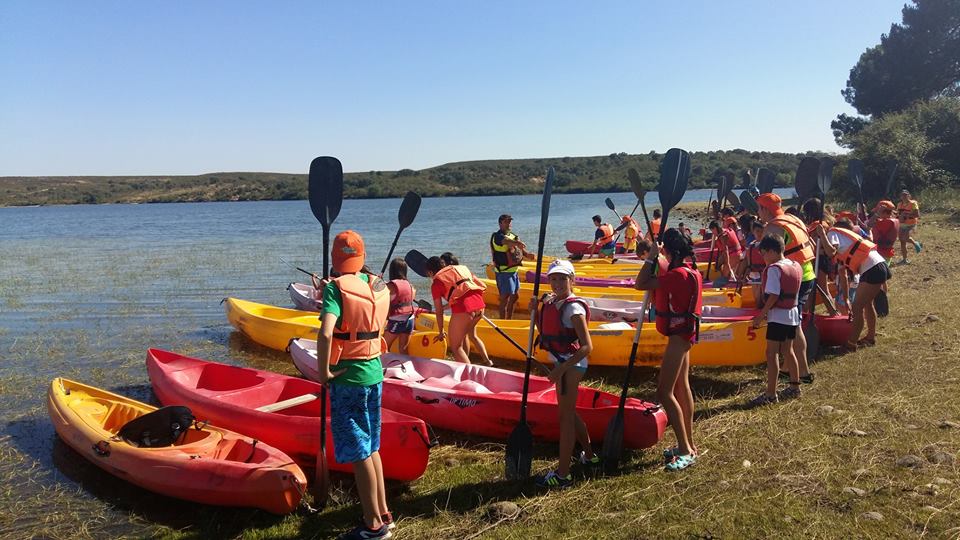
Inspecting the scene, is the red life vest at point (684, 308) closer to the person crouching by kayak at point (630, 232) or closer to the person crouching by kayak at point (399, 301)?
the person crouching by kayak at point (399, 301)

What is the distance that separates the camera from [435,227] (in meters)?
40.9

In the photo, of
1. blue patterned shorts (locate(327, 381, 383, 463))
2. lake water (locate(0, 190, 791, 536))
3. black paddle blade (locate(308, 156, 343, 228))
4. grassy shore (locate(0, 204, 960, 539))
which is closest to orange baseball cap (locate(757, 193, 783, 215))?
grassy shore (locate(0, 204, 960, 539))

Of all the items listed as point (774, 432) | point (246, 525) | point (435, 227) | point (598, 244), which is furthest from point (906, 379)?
point (435, 227)

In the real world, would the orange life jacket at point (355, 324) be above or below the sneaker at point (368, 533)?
above

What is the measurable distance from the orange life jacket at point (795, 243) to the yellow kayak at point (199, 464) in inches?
195

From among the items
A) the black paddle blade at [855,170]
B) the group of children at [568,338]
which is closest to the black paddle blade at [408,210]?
the group of children at [568,338]

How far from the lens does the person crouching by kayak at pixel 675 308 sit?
4492mm

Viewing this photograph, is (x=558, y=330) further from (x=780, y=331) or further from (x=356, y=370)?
(x=780, y=331)

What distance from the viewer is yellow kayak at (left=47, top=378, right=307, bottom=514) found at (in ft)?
14.8

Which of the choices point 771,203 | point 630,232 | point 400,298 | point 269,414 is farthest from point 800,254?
point 630,232

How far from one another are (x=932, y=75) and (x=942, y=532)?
47.8m

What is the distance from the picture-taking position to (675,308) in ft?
14.9

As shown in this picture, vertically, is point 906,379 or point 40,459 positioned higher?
point 906,379

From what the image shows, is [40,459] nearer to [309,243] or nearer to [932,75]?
[309,243]
